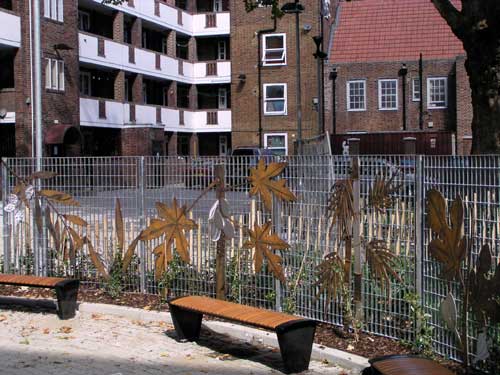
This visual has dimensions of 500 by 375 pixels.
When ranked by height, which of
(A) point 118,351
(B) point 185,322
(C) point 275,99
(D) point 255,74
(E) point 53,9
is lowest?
(A) point 118,351

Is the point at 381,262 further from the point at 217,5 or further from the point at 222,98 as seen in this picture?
the point at 217,5

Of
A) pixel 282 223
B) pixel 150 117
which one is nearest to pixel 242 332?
pixel 282 223

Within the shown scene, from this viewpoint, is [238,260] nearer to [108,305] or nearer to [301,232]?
[301,232]

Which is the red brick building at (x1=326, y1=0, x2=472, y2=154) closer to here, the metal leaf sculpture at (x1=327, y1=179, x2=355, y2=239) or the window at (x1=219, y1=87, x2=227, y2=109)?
the window at (x1=219, y1=87, x2=227, y2=109)

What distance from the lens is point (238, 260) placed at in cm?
826

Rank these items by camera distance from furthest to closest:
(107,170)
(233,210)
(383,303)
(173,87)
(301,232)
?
(173,87) < (107,170) < (233,210) < (301,232) < (383,303)

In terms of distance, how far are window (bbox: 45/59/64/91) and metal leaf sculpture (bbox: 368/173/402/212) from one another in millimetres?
26275

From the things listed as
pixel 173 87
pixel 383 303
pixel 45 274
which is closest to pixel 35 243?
pixel 45 274

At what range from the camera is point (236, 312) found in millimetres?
6785

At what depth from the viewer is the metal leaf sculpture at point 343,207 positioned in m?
6.93

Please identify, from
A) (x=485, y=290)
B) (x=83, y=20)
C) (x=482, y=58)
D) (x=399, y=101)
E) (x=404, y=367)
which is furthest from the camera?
(x=399, y=101)

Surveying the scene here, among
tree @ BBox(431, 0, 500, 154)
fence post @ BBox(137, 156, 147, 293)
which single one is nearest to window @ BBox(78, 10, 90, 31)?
fence post @ BBox(137, 156, 147, 293)

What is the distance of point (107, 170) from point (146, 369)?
3.66m

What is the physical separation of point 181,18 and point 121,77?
852 centimetres
